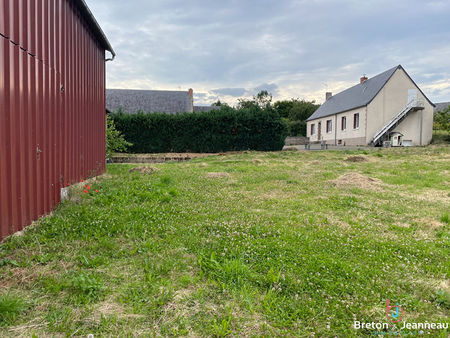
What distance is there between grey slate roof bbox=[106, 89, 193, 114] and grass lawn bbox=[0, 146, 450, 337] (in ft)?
87.8

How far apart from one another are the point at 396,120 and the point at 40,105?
1084 inches

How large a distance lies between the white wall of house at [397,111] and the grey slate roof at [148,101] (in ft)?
62.2

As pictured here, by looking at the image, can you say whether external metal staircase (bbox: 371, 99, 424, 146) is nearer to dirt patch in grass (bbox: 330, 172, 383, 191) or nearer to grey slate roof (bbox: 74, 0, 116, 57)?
dirt patch in grass (bbox: 330, 172, 383, 191)

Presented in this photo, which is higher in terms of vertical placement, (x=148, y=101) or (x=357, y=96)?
(x=357, y=96)

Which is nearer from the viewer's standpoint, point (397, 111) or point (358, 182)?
point (358, 182)

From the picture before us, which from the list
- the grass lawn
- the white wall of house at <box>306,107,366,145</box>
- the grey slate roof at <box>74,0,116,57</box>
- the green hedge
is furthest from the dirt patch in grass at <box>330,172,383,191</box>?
the white wall of house at <box>306,107,366,145</box>

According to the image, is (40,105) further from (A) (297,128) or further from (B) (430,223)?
(A) (297,128)

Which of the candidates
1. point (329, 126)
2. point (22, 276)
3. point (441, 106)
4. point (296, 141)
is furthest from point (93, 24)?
point (441, 106)

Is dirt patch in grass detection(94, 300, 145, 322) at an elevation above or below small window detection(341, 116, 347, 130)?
below

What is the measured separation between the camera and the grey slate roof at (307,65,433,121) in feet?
82.8

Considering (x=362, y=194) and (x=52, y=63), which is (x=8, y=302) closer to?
(x=52, y=63)

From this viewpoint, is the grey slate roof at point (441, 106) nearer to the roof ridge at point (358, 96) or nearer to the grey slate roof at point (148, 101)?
the roof ridge at point (358, 96)

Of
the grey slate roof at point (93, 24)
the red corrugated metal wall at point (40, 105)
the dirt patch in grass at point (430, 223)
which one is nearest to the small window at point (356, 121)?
the grey slate roof at point (93, 24)

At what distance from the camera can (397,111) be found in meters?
25.3
